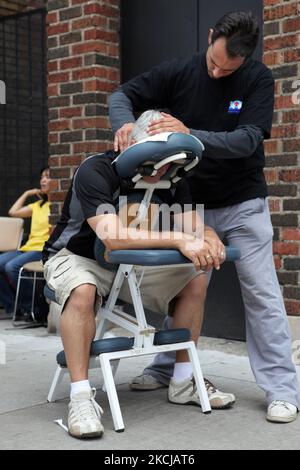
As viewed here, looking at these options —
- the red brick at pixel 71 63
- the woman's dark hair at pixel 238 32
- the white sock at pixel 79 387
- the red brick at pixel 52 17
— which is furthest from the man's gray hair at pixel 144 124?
the red brick at pixel 52 17

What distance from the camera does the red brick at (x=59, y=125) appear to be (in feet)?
19.2

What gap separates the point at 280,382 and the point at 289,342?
0.20 meters

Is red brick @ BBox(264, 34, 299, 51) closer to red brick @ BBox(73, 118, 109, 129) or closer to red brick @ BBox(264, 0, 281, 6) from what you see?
red brick @ BBox(264, 0, 281, 6)

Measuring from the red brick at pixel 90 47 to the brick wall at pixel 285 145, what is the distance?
1.47 metres

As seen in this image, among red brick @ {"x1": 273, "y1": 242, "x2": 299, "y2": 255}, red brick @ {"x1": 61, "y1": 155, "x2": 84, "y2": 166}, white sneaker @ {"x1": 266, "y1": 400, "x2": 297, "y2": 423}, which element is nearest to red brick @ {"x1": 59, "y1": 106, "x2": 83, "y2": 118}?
red brick @ {"x1": 61, "y1": 155, "x2": 84, "y2": 166}

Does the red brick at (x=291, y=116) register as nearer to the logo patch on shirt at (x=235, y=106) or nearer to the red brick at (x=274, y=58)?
the red brick at (x=274, y=58)

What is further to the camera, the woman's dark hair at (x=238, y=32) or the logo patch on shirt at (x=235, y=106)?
the logo patch on shirt at (x=235, y=106)

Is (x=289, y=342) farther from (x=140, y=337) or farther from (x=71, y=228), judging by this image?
(x=71, y=228)

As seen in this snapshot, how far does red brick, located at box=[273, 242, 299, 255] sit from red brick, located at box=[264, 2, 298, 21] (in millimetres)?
1454

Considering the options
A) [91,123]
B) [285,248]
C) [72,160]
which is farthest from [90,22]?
[285,248]

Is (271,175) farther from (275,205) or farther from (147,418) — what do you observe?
(147,418)

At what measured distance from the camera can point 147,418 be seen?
3473 millimetres

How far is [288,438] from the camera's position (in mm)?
3172
